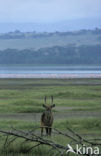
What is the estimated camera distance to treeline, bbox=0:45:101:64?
5167 inches

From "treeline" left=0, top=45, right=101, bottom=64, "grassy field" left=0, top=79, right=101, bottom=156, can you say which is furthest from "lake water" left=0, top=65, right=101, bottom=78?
"treeline" left=0, top=45, right=101, bottom=64

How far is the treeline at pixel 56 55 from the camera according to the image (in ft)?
431

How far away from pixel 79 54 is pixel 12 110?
106832mm

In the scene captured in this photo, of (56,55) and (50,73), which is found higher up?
(56,55)

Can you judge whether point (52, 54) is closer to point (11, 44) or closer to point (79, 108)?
point (11, 44)

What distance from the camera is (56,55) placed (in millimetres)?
133250

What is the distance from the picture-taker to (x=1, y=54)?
13825 centimetres

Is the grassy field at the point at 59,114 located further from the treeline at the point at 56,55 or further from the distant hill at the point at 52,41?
the distant hill at the point at 52,41

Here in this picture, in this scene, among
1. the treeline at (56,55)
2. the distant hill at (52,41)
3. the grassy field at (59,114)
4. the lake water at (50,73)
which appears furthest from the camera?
the distant hill at (52,41)

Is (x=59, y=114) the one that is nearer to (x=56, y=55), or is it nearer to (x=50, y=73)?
(x=50, y=73)

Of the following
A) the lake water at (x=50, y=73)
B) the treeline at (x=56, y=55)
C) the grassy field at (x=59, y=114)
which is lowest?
the grassy field at (x=59, y=114)

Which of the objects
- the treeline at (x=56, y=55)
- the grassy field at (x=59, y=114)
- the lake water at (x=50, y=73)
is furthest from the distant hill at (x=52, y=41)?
the grassy field at (x=59, y=114)

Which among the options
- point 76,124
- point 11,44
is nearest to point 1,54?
point 11,44

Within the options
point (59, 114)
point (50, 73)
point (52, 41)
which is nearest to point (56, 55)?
point (52, 41)
